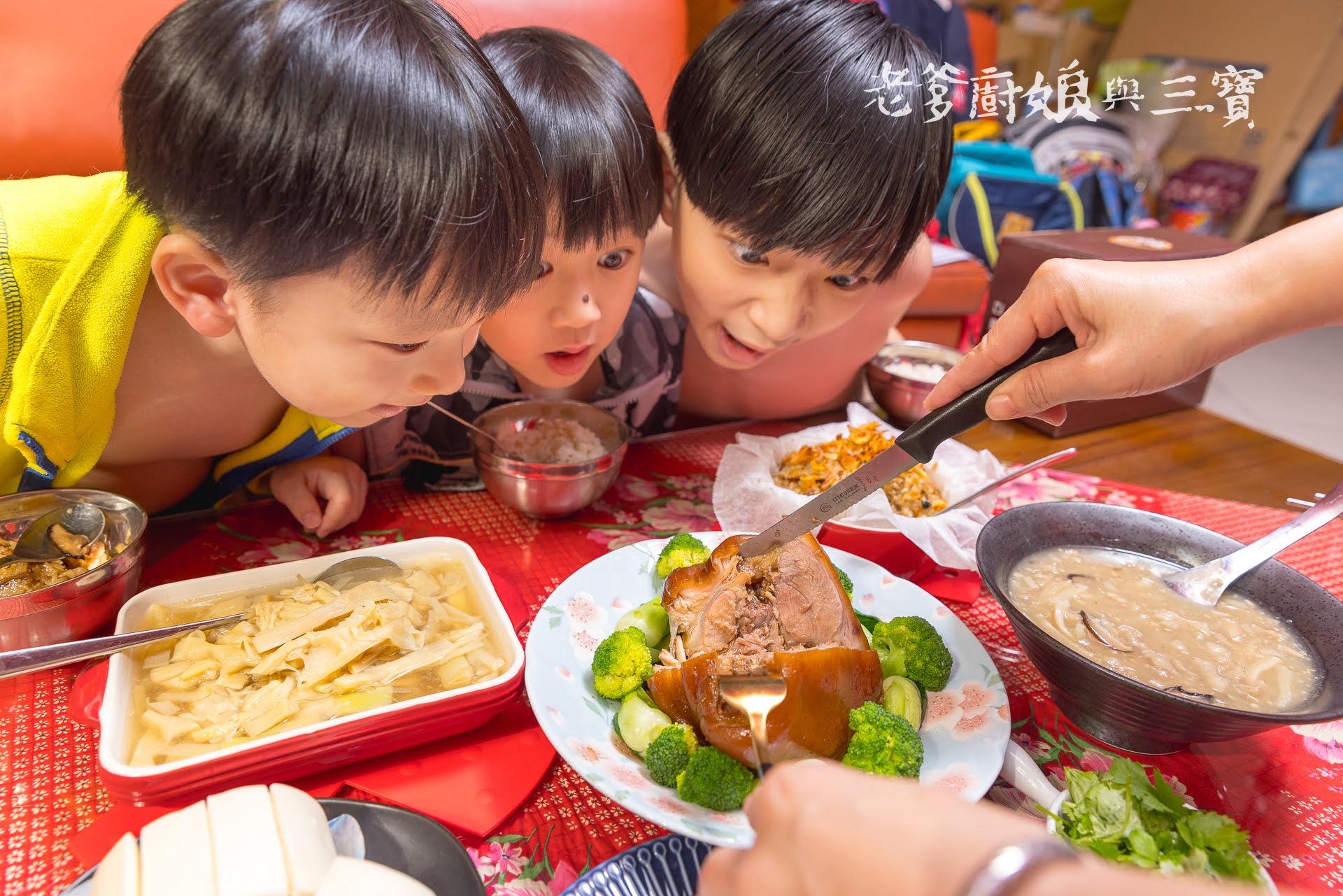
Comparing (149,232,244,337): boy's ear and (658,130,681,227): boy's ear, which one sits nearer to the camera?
(149,232,244,337): boy's ear

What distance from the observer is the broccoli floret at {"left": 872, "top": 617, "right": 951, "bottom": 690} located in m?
1.05

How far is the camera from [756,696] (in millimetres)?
886

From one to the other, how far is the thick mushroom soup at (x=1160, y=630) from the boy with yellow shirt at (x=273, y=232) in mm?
925

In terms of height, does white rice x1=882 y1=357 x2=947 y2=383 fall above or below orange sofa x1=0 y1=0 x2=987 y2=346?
below

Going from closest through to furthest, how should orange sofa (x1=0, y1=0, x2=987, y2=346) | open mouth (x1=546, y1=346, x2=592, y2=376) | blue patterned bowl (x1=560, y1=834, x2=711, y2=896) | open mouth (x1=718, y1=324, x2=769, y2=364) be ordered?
blue patterned bowl (x1=560, y1=834, x2=711, y2=896)
open mouth (x1=546, y1=346, x2=592, y2=376)
open mouth (x1=718, y1=324, x2=769, y2=364)
orange sofa (x1=0, y1=0, x2=987, y2=346)

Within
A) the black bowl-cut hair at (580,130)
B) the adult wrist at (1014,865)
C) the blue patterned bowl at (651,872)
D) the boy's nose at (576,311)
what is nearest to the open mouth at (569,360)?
the boy's nose at (576,311)

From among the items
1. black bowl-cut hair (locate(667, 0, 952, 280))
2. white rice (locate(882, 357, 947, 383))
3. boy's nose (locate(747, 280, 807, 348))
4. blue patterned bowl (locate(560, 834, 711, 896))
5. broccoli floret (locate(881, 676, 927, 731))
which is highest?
black bowl-cut hair (locate(667, 0, 952, 280))

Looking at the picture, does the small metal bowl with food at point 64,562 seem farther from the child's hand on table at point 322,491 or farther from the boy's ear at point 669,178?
the boy's ear at point 669,178

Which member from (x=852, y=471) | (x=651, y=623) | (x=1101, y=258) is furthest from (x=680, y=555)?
(x=1101, y=258)

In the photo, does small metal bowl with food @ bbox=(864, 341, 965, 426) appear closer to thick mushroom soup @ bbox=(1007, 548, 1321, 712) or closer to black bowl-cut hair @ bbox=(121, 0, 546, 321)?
thick mushroom soup @ bbox=(1007, 548, 1321, 712)

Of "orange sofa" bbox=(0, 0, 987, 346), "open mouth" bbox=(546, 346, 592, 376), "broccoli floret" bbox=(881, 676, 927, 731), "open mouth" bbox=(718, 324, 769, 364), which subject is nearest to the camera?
"broccoli floret" bbox=(881, 676, 927, 731)

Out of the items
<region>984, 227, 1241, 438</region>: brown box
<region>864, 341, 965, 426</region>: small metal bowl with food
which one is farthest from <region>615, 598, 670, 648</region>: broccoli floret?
<region>984, 227, 1241, 438</region>: brown box

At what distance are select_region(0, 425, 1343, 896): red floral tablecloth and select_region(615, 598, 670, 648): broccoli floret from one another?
22 centimetres

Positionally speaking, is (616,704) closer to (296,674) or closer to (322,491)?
(296,674)
